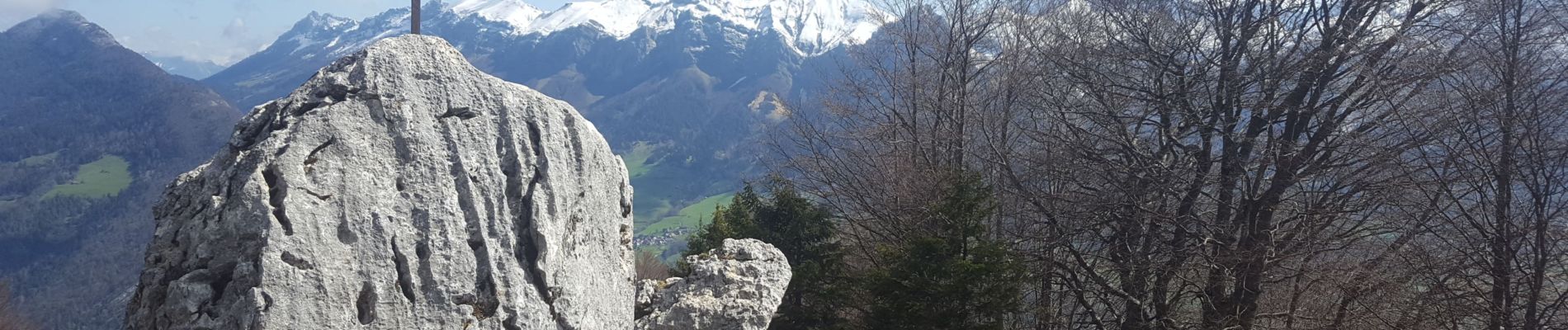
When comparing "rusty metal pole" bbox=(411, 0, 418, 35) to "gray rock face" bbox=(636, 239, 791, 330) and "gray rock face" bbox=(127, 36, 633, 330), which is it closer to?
"gray rock face" bbox=(127, 36, 633, 330)

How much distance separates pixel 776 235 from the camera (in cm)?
2012

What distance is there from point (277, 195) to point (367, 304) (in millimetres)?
1048

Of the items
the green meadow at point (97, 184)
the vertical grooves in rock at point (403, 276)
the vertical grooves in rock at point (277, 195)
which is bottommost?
the vertical grooves in rock at point (403, 276)

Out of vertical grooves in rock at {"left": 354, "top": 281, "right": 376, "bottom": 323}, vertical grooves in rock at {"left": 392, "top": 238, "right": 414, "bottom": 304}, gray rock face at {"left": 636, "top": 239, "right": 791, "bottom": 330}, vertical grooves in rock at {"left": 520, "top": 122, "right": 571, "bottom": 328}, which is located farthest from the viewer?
gray rock face at {"left": 636, "top": 239, "right": 791, "bottom": 330}

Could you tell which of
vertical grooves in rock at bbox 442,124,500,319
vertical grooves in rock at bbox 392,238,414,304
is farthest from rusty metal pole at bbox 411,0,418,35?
vertical grooves in rock at bbox 392,238,414,304

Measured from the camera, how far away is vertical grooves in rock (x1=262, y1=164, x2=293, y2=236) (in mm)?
7168

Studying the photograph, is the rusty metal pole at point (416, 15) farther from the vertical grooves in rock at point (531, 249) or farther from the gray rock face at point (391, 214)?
the vertical grooves in rock at point (531, 249)

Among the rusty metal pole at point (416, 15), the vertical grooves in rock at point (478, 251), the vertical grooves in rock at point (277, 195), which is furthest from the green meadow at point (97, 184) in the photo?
the vertical grooves in rock at point (277, 195)

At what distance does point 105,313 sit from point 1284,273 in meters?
120

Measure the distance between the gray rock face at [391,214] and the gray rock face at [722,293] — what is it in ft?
5.93

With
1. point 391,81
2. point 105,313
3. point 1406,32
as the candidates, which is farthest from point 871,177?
point 105,313

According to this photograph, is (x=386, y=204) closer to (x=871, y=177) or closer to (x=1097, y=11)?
(x=1097, y=11)

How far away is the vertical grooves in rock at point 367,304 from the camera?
746 cm

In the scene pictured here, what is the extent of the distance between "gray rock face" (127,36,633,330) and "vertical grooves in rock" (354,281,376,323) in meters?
0.01
